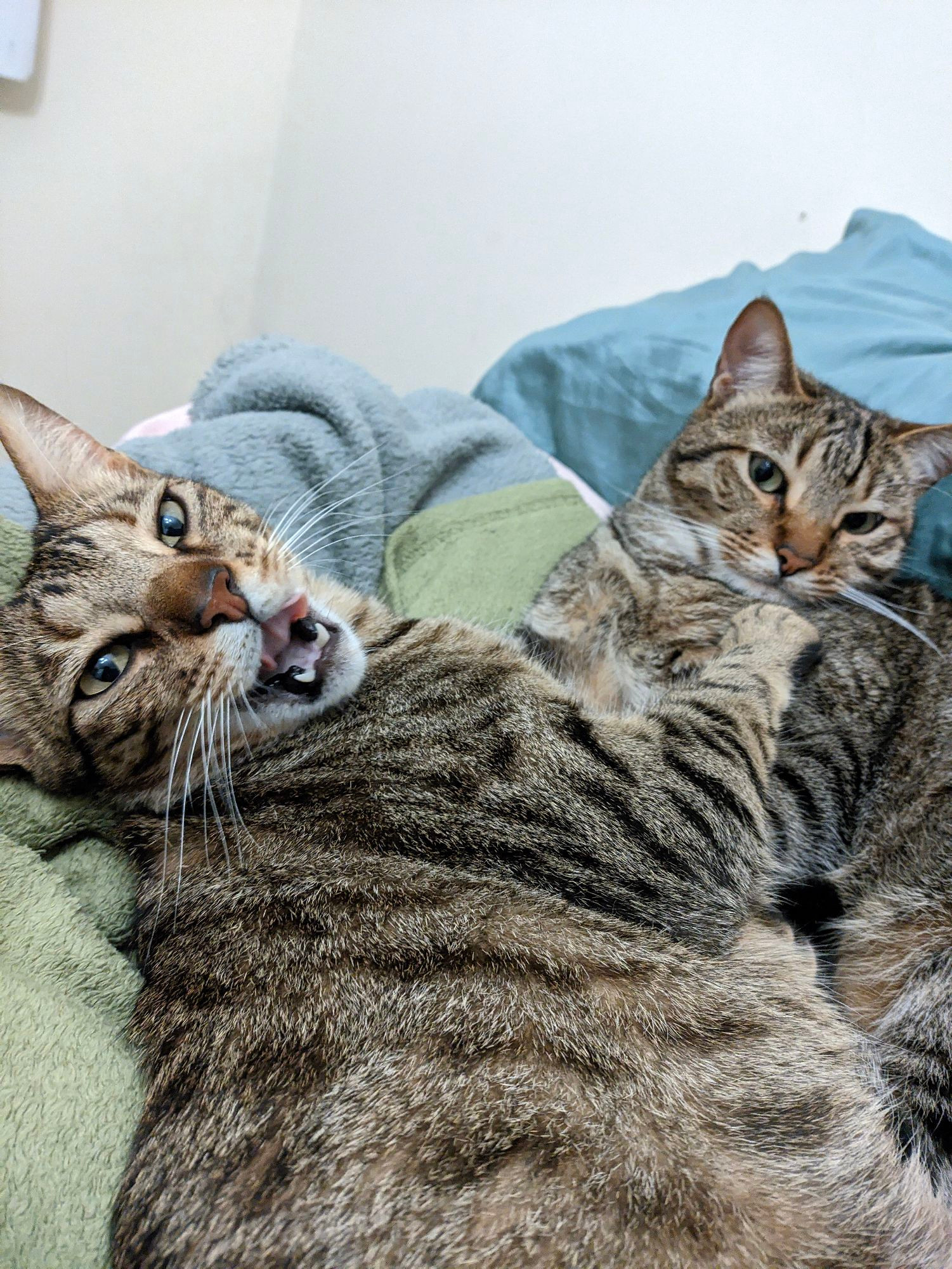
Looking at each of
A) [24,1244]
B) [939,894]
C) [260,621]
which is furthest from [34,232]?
[939,894]

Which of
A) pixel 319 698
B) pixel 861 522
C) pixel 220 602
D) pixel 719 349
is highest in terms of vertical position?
pixel 719 349

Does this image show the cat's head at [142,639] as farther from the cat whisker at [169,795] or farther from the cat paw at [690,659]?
the cat paw at [690,659]

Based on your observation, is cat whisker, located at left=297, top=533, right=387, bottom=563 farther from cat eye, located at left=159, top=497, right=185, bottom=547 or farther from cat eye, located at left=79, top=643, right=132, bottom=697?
cat eye, located at left=79, top=643, right=132, bottom=697

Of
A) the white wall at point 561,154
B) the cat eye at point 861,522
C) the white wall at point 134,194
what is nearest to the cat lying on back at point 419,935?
the cat eye at point 861,522

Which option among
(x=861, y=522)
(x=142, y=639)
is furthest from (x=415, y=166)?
(x=142, y=639)

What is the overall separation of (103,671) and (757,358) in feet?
4.17

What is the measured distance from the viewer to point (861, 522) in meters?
1.50

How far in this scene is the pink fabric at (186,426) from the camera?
1.95 m

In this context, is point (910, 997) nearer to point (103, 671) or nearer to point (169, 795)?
point (169, 795)

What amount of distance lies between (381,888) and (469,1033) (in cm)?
20

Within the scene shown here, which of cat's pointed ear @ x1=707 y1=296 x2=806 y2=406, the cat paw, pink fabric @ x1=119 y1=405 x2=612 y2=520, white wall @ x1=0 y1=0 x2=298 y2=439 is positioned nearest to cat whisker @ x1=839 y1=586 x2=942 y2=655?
the cat paw

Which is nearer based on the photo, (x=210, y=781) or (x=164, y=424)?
(x=210, y=781)

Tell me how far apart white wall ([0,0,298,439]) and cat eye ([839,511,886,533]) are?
2065mm

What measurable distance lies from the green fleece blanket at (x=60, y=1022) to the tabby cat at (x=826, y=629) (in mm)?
854
